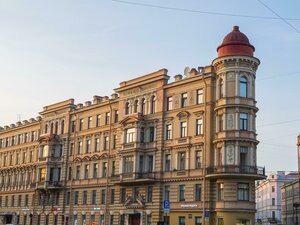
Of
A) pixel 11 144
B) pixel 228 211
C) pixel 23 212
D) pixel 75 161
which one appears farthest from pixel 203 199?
pixel 11 144

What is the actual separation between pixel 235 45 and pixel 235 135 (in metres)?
9.81

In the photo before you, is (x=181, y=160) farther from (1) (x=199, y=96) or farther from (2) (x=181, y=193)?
(1) (x=199, y=96)

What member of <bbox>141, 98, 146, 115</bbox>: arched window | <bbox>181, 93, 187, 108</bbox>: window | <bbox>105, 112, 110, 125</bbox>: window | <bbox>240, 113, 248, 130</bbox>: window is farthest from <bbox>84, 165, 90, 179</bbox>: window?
<bbox>240, 113, 248, 130</bbox>: window

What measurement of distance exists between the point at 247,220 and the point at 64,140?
35.3m

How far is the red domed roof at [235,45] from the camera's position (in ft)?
180

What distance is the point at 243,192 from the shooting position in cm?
5331

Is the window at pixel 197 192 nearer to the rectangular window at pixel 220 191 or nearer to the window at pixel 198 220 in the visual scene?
the window at pixel 198 220

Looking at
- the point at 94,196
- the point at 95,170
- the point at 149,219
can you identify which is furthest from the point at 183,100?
the point at 94,196

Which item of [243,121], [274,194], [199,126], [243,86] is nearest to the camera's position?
[243,121]

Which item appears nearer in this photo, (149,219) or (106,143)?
(149,219)

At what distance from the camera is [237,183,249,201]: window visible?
5306 cm

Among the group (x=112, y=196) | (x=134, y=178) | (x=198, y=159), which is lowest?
(x=112, y=196)

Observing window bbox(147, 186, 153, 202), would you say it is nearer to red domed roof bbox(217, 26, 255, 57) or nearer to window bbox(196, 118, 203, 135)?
window bbox(196, 118, 203, 135)

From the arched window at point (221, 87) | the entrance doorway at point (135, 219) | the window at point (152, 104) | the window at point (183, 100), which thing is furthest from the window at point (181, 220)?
the arched window at point (221, 87)
